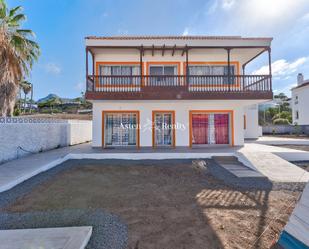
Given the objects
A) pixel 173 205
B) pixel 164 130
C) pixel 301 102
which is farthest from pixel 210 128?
pixel 301 102

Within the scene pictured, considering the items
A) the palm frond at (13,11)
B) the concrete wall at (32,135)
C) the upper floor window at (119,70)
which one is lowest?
the concrete wall at (32,135)

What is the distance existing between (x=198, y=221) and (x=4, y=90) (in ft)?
43.7

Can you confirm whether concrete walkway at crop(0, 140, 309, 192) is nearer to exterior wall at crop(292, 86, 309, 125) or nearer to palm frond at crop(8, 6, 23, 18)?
palm frond at crop(8, 6, 23, 18)

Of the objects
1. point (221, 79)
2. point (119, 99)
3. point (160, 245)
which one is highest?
point (221, 79)

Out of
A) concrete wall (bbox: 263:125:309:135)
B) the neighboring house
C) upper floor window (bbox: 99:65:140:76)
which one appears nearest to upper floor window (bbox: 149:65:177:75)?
upper floor window (bbox: 99:65:140:76)

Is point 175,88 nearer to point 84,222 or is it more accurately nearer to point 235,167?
point 235,167

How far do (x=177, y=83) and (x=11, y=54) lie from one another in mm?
10129

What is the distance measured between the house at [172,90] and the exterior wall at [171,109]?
60mm

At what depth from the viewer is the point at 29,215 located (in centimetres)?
435

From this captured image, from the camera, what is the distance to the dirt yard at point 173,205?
357cm

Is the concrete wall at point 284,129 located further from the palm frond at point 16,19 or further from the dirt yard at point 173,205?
the palm frond at point 16,19

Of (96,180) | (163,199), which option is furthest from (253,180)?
(96,180)

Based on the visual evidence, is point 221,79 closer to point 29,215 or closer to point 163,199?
point 163,199

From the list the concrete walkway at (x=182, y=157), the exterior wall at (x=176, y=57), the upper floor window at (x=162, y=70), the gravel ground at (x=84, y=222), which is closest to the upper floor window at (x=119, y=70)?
the exterior wall at (x=176, y=57)
